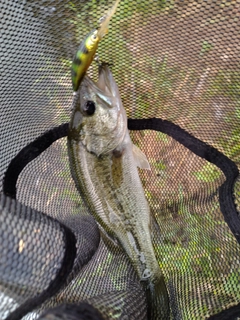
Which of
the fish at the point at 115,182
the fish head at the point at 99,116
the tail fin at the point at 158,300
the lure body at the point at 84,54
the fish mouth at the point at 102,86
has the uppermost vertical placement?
the lure body at the point at 84,54

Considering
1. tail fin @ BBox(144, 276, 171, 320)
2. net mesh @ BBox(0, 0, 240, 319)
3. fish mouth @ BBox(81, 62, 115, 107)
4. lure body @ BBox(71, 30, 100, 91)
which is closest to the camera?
lure body @ BBox(71, 30, 100, 91)

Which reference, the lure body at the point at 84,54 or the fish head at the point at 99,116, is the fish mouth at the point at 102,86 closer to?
the fish head at the point at 99,116

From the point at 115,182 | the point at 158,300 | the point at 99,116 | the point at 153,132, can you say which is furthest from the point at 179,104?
the point at 158,300

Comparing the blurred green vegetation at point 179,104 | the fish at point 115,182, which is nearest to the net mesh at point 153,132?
the blurred green vegetation at point 179,104

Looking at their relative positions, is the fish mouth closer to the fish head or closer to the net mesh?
the fish head

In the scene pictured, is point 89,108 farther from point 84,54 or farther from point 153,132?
point 153,132

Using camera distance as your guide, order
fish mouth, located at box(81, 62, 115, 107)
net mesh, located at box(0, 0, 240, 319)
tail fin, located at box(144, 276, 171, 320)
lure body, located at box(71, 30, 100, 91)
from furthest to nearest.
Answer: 1. tail fin, located at box(144, 276, 171, 320)
2. net mesh, located at box(0, 0, 240, 319)
3. fish mouth, located at box(81, 62, 115, 107)
4. lure body, located at box(71, 30, 100, 91)

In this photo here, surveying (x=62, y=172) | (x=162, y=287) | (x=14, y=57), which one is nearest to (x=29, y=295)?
(x=162, y=287)

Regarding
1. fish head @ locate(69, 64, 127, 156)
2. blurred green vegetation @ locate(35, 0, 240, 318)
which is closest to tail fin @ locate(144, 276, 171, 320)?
blurred green vegetation @ locate(35, 0, 240, 318)
